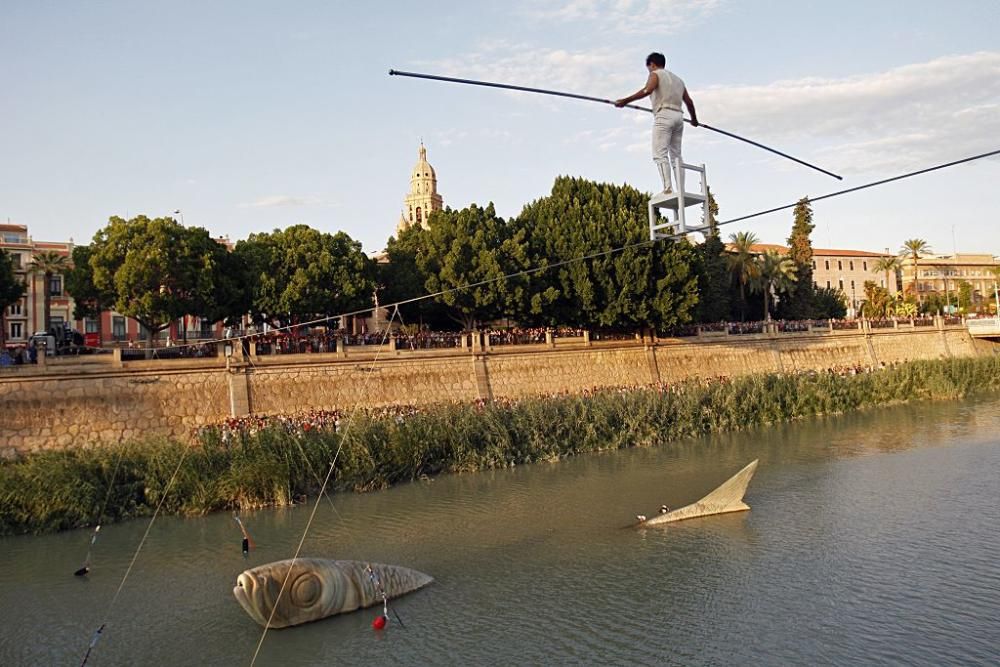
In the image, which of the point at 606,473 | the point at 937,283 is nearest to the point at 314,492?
the point at 606,473

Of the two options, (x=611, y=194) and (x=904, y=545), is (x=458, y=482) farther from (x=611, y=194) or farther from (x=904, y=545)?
(x=611, y=194)

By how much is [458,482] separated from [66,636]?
42.4 feet

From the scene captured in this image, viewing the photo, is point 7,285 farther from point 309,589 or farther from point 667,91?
point 667,91

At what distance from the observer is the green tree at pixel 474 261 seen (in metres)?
40.7

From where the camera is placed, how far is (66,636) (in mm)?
13727

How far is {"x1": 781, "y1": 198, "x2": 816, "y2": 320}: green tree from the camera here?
215 feet

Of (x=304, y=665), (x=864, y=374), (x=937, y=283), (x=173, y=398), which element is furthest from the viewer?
(x=937, y=283)

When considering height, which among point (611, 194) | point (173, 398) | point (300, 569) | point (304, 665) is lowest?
point (304, 665)

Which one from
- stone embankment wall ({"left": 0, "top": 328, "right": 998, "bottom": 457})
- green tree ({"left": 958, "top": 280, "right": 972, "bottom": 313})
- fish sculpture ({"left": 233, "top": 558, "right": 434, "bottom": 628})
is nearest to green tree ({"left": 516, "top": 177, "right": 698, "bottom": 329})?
stone embankment wall ({"left": 0, "top": 328, "right": 998, "bottom": 457})

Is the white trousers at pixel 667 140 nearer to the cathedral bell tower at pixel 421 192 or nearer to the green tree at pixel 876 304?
the green tree at pixel 876 304

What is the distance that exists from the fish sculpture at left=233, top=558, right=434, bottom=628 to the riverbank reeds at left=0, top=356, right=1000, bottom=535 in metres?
5.23

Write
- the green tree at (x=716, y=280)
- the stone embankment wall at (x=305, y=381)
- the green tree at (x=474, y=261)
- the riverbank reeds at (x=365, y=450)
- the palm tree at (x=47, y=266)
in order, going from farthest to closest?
the green tree at (x=716, y=280)
the palm tree at (x=47, y=266)
the green tree at (x=474, y=261)
the stone embankment wall at (x=305, y=381)
the riverbank reeds at (x=365, y=450)

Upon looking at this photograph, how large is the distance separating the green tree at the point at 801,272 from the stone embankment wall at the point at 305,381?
16.2 m

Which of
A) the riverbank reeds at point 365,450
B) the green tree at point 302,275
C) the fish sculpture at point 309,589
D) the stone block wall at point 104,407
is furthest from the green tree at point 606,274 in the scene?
the fish sculpture at point 309,589
